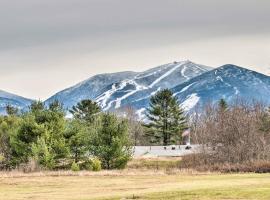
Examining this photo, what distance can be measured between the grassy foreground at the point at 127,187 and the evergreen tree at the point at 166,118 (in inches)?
2538

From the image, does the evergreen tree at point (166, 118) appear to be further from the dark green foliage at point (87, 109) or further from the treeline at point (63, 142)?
the treeline at point (63, 142)

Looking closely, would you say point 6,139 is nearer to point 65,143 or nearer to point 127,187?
point 65,143

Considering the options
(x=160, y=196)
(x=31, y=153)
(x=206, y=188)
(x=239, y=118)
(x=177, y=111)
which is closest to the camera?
(x=160, y=196)

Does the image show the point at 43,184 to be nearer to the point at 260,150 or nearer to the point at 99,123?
the point at 99,123

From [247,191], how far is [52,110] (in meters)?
46.7

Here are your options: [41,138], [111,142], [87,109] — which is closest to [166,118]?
[87,109]

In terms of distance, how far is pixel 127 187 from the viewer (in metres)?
42.8

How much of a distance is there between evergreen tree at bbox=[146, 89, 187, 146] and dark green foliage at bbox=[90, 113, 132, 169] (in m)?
48.2

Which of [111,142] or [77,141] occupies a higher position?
[77,141]

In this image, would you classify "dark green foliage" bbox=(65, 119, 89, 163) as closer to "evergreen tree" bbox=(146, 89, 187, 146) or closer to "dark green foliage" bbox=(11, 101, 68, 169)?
"dark green foliage" bbox=(11, 101, 68, 169)

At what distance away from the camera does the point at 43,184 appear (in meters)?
47.6

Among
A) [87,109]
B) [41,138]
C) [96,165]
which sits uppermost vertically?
[87,109]

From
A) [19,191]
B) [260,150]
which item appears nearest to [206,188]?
[19,191]

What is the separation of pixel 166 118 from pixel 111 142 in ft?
167
